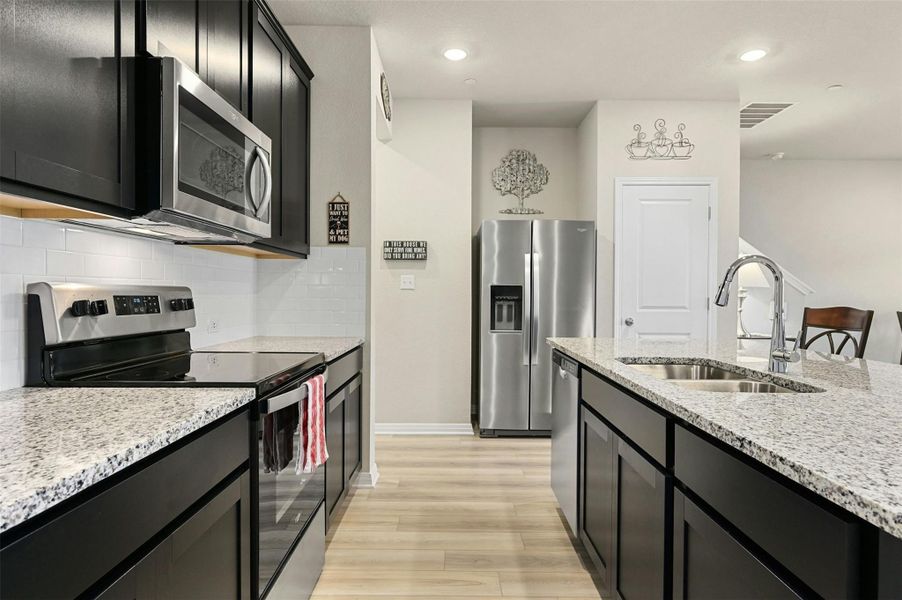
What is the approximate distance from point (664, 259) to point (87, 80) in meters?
3.87

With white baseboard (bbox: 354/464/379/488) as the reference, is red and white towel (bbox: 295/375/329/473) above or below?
above

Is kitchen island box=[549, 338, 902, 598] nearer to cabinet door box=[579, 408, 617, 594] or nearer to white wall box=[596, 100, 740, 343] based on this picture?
cabinet door box=[579, 408, 617, 594]

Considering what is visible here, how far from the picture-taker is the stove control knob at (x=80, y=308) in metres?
1.40

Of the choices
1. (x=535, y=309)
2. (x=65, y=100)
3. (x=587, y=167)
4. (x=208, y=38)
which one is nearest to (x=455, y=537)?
(x=535, y=309)

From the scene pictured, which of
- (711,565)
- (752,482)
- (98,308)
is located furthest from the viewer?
(98,308)

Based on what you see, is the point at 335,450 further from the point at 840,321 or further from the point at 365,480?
the point at 840,321

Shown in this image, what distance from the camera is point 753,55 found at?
3248 mm

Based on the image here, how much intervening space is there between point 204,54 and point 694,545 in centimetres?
199

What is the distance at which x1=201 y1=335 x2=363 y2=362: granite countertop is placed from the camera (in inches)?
86.6

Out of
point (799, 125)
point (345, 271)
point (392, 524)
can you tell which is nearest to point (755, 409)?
point (392, 524)

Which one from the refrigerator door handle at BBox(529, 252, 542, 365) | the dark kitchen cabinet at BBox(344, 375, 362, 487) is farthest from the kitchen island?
the refrigerator door handle at BBox(529, 252, 542, 365)

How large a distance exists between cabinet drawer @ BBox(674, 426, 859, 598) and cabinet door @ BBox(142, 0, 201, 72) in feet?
5.49

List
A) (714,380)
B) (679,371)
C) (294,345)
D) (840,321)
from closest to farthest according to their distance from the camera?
(714,380) → (679,371) → (294,345) → (840,321)

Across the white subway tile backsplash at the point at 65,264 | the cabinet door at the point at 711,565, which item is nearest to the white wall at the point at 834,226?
the cabinet door at the point at 711,565
